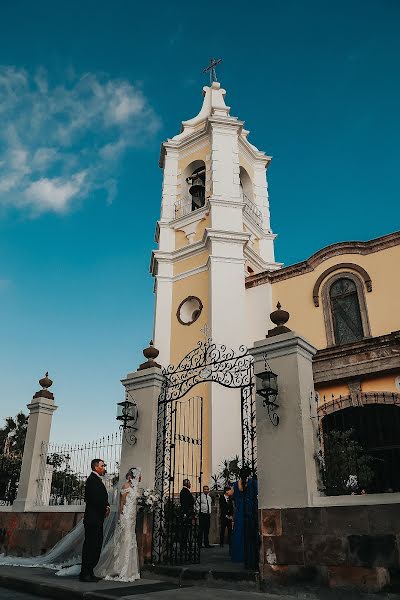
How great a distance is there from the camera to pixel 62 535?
9531mm

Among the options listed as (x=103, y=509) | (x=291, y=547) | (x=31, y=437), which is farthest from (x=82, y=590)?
(x=31, y=437)

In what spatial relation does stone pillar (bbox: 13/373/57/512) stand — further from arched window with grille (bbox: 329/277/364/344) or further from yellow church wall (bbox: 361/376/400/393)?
arched window with grille (bbox: 329/277/364/344)

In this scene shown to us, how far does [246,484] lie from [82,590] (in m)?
2.91

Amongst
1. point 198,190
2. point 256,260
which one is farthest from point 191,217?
point 256,260

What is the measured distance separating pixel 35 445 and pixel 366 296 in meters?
9.88

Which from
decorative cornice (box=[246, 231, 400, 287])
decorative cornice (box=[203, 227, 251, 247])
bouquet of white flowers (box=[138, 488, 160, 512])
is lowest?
bouquet of white flowers (box=[138, 488, 160, 512])

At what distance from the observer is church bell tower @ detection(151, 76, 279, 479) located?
1430 centimetres

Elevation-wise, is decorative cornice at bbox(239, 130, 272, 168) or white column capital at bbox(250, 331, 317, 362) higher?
decorative cornice at bbox(239, 130, 272, 168)

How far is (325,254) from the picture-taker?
15.5 metres

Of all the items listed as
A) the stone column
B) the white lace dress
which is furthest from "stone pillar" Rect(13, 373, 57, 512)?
the white lace dress

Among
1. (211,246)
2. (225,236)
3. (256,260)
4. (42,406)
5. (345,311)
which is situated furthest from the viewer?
(256,260)

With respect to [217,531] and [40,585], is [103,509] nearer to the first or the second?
[40,585]

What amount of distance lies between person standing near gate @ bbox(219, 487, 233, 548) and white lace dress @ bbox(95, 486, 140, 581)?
10.5ft

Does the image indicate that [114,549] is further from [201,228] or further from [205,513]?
[201,228]
